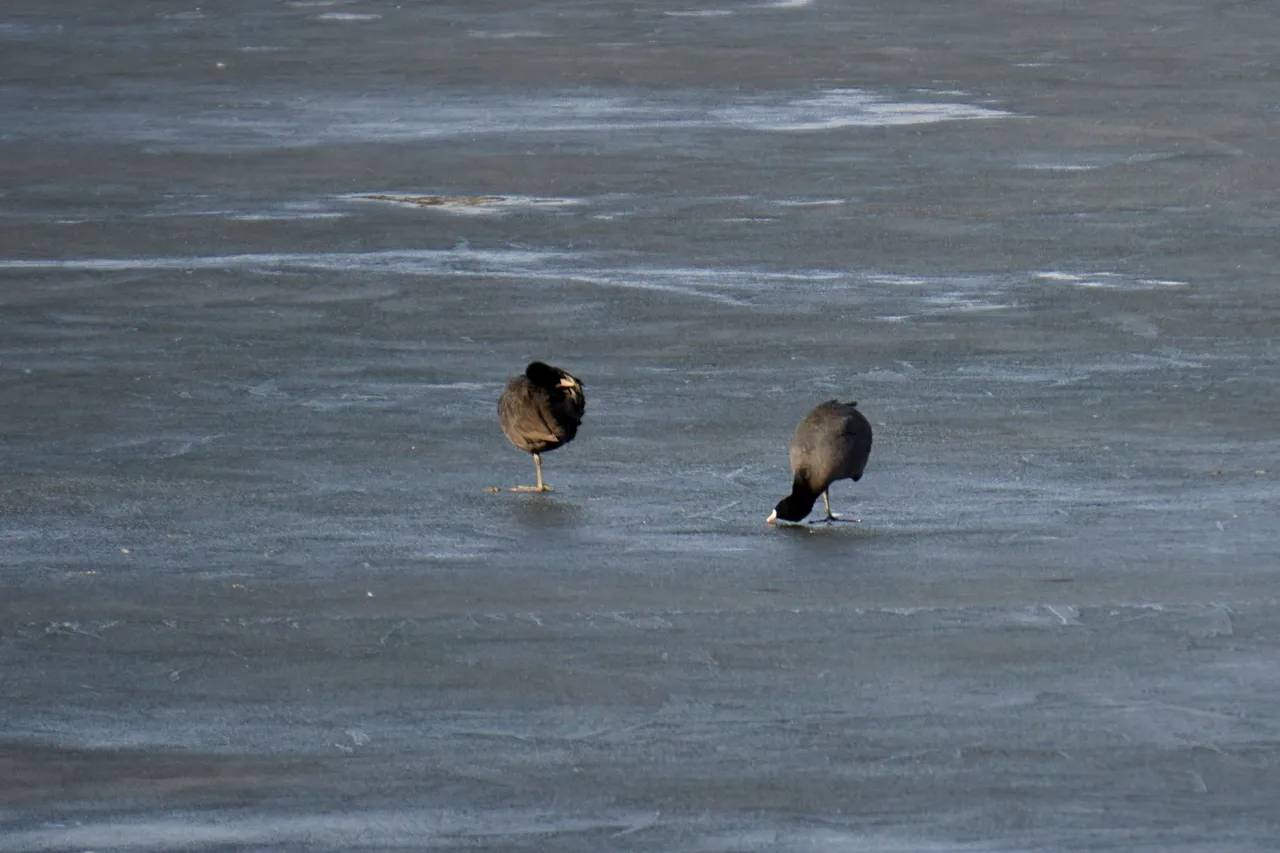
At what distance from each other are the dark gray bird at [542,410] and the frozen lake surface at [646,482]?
0.23m

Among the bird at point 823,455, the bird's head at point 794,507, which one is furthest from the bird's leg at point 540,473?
the bird's head at point 794,507

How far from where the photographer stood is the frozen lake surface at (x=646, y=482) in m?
6.99

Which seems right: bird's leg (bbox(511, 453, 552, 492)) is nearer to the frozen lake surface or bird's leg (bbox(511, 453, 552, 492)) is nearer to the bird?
the frozen lake surface

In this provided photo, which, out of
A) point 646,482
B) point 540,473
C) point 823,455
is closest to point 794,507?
point 823,455

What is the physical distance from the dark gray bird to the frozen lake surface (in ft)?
0.76

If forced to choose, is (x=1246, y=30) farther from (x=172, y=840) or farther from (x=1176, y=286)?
(x=172, y=840)

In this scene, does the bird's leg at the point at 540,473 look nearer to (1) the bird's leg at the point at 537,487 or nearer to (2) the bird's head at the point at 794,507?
(1) the bird's leg at the point at 537,487

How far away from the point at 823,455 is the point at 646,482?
1.06 m

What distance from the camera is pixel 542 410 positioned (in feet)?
34.7

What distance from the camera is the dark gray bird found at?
34.8 feet

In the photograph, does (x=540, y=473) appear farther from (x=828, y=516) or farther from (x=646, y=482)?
(x=828, y=516)

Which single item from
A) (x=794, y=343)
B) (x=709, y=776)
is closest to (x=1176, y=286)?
(x=794, y=343)

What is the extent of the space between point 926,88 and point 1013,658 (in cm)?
1677

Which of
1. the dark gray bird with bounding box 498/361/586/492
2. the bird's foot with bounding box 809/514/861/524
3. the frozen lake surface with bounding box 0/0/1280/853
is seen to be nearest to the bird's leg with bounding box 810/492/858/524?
the bird's foot with bounding box 809/514/861/524
